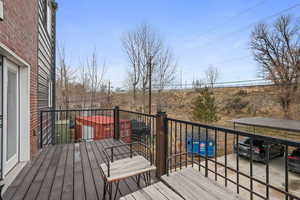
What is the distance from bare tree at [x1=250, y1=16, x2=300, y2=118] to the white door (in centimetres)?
1620

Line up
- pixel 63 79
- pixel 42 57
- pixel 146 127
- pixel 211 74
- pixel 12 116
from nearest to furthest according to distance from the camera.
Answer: pixel 12 116 → pixel 146 127 → pixel 42 57 → pixel 63 79 → pixel 211 74

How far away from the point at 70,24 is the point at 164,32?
669 centimetres

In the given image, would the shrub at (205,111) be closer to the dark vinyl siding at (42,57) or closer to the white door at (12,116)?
the dark vinyl siding at (42,57)

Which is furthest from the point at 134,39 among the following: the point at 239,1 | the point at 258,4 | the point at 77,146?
the point at 77,146

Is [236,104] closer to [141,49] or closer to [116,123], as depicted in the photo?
[141,49]

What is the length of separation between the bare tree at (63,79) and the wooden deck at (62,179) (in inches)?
220

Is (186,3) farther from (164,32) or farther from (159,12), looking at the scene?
(164,32)

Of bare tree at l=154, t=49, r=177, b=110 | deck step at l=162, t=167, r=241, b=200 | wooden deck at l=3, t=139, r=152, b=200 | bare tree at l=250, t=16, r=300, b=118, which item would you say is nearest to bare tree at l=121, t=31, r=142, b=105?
bare tree at l=154, t=49, r=177, b=110

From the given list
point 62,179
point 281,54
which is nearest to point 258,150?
point 62,179

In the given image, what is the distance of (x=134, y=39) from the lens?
11.7 metres

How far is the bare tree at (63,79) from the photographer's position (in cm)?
Answer: 786

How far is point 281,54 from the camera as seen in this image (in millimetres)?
12766

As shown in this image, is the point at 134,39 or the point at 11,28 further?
the point at 134,39

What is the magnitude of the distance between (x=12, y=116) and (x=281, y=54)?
56.9 feet
